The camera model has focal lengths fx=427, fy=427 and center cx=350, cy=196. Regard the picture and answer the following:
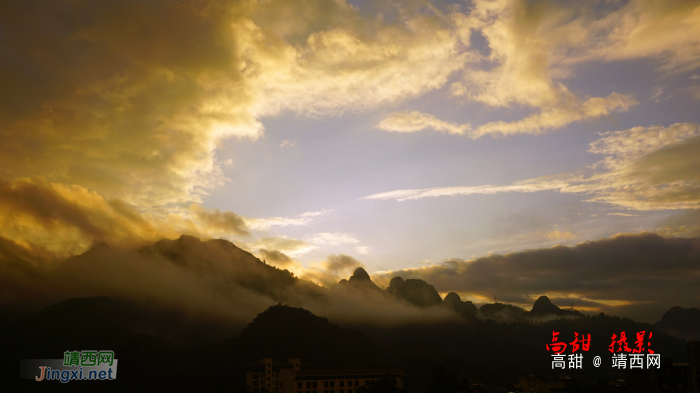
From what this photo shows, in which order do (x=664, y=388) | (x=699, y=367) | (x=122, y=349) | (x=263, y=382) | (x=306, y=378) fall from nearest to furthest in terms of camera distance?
(x=699, y=367), (x=664, y=388), (x=306, y=378), (x=263, y=382), (x=122, y=349)

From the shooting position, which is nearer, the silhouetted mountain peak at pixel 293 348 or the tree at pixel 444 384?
the tree at pixel 444 384

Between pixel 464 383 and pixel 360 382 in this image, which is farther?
pixel 360 382

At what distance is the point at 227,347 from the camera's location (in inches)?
7407

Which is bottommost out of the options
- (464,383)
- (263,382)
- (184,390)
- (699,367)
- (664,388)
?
(184,390)

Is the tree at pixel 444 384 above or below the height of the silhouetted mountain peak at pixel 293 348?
above

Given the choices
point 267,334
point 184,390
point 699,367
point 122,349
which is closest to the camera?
point 699,367

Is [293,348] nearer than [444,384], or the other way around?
[444,384]

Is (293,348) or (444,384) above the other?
(444,384)

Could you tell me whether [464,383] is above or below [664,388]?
below

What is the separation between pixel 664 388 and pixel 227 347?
550 feet

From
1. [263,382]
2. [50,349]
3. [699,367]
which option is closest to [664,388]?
[699,367]

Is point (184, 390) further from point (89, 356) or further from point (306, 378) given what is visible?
point (89, 356)

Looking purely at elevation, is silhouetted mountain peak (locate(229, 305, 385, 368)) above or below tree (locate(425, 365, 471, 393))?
below

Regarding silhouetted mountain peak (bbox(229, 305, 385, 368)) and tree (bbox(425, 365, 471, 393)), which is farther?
silhouetted mountain peak (bbox(229, 305, 385, 368))
